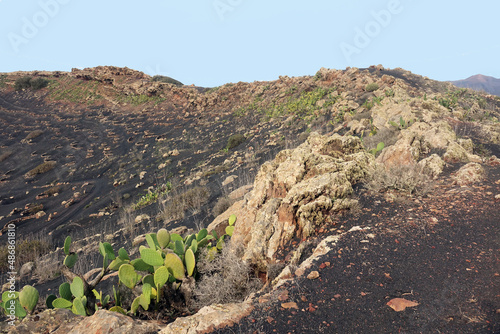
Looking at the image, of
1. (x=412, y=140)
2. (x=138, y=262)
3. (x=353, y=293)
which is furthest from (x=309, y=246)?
(x=412, y=140)

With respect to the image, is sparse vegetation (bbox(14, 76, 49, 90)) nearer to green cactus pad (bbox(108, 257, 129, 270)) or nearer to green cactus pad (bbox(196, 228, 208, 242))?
green cactus pad (bbox(108, 257, 129, 270))

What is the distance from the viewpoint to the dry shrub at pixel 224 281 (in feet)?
13.6

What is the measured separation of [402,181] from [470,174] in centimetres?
154

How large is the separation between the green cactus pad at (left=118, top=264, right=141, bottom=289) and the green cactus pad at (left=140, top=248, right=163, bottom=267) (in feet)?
0.78

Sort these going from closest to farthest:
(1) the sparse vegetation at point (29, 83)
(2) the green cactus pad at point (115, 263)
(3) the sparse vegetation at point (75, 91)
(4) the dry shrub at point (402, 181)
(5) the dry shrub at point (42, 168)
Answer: (2) the green cactus pad at point (115, 263) < (4) the dry shrub at point (402, 181) < (5) the dry shrub at point (42, 168) < (3) the sparse vegetation at point (75, 91) < (1) the sparse vegetation at point (29, 83)

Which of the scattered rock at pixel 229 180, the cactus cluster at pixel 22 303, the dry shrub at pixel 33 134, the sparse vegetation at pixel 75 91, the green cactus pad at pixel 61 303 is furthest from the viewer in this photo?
the sparse vegetation at pixel 75 91

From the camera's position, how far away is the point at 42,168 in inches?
885

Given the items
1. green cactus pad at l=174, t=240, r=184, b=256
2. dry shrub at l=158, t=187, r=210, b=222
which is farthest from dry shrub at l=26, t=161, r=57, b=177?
green cactus pad at l=174, t=240, r=184, b=256

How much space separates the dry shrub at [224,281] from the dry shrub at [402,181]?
3.13 m

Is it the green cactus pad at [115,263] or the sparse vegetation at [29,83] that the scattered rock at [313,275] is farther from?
the sparse vegetation at [29,83]


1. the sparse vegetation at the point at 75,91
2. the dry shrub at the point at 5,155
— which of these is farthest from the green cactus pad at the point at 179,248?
the sparse vegetation at the point at 75,91

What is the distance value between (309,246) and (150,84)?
127 ft

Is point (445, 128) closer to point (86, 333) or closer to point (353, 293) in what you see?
point (353, 293)

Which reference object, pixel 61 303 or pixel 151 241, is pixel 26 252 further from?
pixel 151 241
